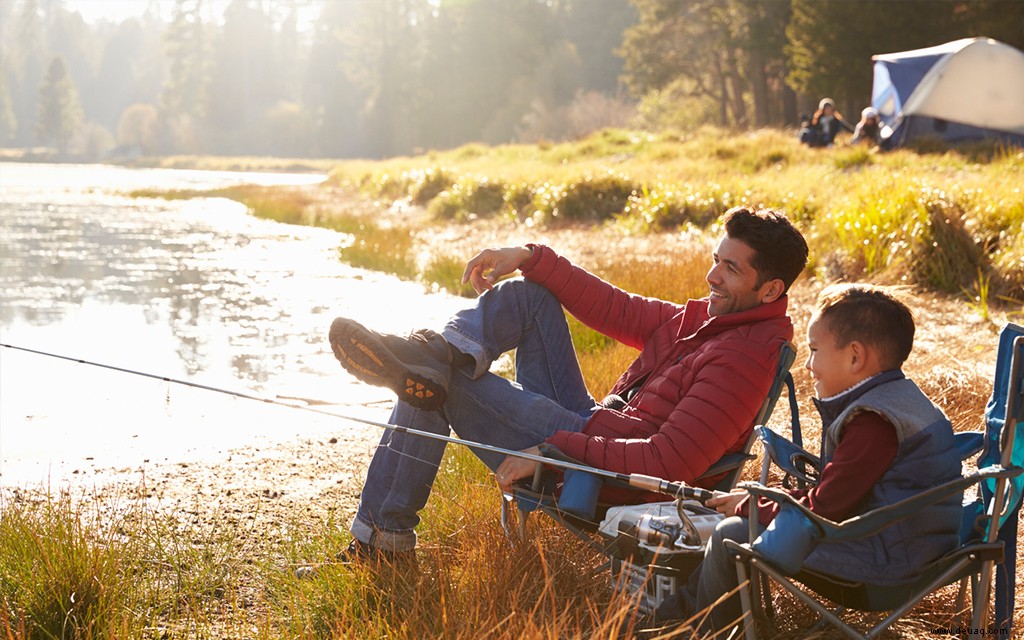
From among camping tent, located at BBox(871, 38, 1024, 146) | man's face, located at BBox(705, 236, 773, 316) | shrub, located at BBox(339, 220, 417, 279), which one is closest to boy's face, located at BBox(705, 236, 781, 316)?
man's face, located at BBox(705, 236, 773, 316)

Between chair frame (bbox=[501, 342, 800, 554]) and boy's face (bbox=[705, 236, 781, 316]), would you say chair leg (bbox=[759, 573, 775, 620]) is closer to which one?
chair frame (bbox=[501, 342, 800, 554])

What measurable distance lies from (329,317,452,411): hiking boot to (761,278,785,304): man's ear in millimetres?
942

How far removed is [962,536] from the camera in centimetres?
257

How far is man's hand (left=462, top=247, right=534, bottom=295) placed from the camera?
3.31 meters

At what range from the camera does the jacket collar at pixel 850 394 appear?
2373 mm

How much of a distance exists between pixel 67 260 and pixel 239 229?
4983 millimetres

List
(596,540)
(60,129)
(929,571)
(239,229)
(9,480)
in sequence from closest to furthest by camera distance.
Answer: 1. (929,571)
2. (596,540)
3. (9,480)
4. (239,229)
5. (60,129)

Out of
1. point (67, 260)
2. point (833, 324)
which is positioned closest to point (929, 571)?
point (833, 324)

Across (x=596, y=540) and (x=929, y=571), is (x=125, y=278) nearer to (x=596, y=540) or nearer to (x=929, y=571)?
(x=596, y=540)

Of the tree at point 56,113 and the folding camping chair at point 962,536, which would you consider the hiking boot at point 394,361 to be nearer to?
the folding camping chair at point 962,536

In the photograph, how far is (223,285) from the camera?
11.0 metres

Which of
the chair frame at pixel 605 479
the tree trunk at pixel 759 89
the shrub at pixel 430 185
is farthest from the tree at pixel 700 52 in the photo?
the chair frame at pixel 605 479

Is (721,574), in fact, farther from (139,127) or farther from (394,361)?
(139,127)

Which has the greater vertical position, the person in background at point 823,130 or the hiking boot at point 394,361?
the person in background at point 823,130
